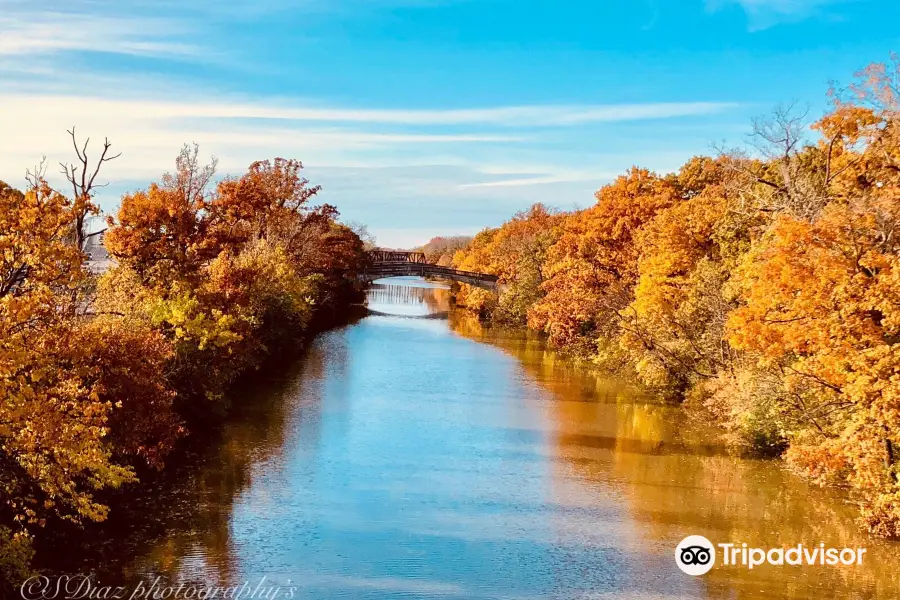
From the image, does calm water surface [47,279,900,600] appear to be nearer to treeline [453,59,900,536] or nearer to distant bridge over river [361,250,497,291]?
treeline [453,59,900,536]

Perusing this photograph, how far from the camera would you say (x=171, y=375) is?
2841 cm

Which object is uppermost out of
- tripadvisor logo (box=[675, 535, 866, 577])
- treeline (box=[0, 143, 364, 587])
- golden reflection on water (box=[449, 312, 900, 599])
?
treeline (box=[0, 143, 364, 587])

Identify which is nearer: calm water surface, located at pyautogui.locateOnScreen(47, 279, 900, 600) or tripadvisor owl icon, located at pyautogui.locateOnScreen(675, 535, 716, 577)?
calm water surface, located at pyautogui.locateOnScreen(47, 279, 900, 600)

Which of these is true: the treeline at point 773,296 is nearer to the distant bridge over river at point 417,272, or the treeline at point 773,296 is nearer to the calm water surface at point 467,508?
the calm water surface at point 467,508

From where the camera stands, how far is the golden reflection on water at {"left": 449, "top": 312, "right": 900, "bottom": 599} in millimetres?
19484

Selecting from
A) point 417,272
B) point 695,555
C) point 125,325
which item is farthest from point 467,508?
point 417,272

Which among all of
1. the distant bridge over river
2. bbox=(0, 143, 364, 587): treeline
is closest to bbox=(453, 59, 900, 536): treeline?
bbox=(0, 143, 364, 587): treeline

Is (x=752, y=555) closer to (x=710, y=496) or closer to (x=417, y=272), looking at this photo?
(x=710, y=496)

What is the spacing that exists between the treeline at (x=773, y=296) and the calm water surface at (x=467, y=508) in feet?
6.83

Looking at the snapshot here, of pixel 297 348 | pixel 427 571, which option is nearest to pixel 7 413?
pixel 427 571

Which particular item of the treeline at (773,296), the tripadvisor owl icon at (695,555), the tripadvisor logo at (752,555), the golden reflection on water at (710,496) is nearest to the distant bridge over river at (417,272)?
the treeline at (773,296)

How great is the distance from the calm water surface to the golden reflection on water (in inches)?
3.1

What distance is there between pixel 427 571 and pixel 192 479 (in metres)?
9.24

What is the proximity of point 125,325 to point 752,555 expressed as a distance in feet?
62.0
